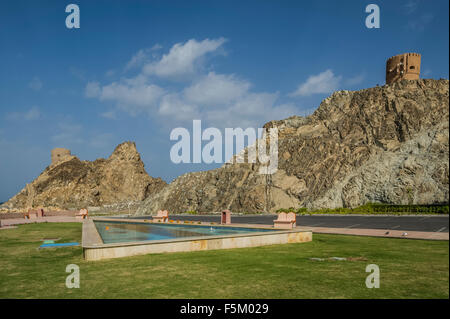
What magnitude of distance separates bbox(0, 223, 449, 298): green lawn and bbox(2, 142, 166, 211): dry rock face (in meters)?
104

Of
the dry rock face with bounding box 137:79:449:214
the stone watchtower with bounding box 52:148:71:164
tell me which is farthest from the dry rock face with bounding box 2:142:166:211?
the dry rock face with bounding box 137:79:449:214

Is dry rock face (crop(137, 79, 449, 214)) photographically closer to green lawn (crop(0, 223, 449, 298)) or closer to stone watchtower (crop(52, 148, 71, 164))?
green lawn (crop(0, 223, 449, 298))

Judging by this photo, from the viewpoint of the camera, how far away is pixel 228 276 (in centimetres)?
795

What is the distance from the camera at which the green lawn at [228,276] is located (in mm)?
6043

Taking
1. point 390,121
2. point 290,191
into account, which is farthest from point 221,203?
point 390,121

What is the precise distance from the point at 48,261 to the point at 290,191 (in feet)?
149

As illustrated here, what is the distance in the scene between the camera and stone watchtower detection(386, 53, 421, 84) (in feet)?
201

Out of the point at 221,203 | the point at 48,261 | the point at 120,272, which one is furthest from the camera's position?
the point at 221,203

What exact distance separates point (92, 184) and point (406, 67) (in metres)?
104

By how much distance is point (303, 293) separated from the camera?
6.24m
